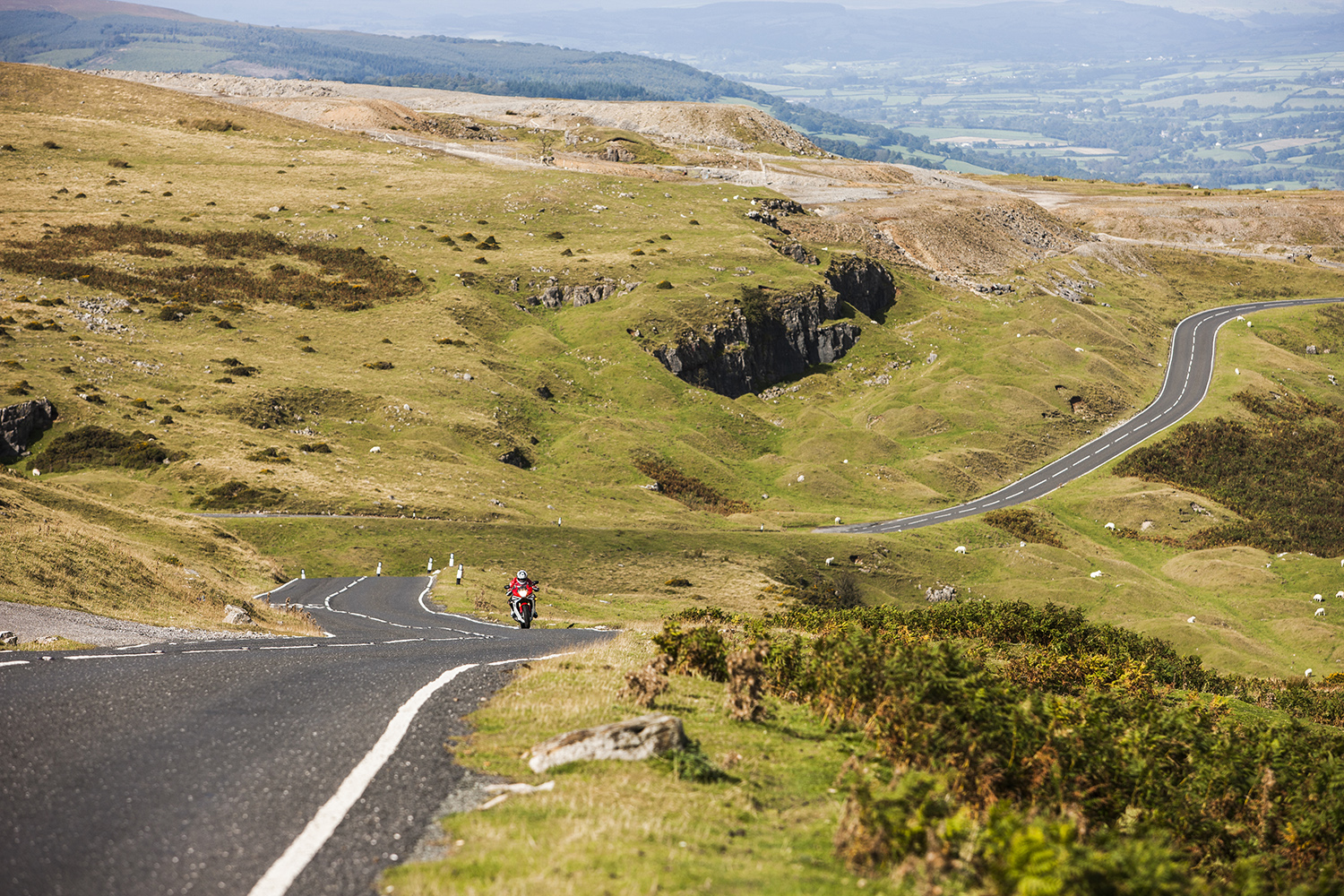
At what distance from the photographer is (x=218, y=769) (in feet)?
33.7

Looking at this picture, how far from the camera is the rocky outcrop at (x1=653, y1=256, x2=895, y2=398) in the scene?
3821 inches

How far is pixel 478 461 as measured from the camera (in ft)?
230

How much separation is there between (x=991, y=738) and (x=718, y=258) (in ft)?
338

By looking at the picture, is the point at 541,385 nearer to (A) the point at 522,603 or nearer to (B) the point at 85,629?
(A) the point at 522,603

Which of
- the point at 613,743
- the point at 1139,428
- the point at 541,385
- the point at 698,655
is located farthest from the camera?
the point at 1139,428

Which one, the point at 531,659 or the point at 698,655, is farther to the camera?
the point at 531,659

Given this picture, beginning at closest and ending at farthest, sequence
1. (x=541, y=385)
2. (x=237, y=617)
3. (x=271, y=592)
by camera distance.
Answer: (x=237, y=617), (x=271, y=592), (x=541, y=385)

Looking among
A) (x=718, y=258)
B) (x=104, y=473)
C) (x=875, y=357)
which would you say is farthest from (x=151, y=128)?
(x=875, y=357)

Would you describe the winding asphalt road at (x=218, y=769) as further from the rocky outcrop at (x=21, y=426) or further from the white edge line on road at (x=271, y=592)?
the rocky outcrop at (x=21, y=426)

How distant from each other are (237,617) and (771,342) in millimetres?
81922

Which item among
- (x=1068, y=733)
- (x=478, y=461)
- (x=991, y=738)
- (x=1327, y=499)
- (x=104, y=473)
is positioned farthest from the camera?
(x=1327, y=499)

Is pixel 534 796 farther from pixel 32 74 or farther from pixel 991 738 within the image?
pixel 32 74

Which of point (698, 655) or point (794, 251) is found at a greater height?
point (794, 251)

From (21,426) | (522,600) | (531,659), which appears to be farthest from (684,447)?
(531,659)
